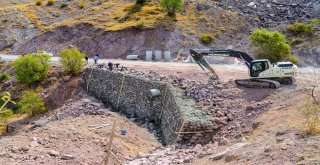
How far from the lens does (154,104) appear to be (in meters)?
24.9

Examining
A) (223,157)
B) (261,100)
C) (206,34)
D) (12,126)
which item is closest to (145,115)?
(261,100)

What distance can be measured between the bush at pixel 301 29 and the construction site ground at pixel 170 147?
13.7 meters

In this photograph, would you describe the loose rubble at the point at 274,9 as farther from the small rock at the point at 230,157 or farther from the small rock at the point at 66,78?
the small rock at the point at 230,157

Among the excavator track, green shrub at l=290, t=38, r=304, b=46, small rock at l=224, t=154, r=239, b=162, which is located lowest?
small rock at l=224, t=154, r=239, b=162

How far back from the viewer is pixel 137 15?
42656mm

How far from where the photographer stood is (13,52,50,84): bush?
101ft

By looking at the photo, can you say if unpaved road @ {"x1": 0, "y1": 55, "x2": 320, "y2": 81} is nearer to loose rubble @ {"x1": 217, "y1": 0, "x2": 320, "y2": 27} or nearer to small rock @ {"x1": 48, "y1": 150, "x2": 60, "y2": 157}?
small rock @ {"x1": 48, "y1": 150, "x2": 60, "y2": 157}

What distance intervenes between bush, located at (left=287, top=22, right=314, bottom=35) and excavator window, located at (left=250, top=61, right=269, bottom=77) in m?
15.4

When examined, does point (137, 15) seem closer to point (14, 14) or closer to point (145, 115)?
point (14, 14)

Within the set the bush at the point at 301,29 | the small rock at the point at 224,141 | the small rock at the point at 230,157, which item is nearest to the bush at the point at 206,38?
the bush at the point at 301,29

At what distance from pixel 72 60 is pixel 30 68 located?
309cm

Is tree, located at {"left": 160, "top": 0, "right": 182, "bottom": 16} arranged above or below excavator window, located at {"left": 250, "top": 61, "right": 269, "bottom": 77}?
above

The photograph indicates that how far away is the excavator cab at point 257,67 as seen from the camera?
23191 millimetres

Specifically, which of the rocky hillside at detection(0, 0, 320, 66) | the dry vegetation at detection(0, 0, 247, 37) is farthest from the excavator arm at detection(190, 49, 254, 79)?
the dry vegetation at detection(0, 0, 247, 37)
